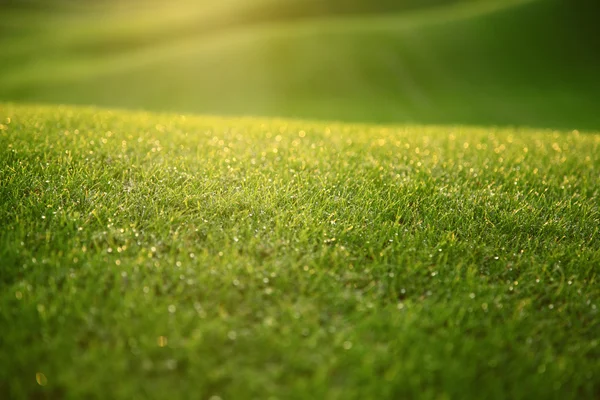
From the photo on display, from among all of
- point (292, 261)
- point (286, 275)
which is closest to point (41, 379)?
point (286, 275)

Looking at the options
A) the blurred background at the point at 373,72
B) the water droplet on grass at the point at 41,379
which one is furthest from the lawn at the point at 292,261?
the blurred background at the point at 373,72

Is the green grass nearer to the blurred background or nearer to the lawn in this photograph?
the lawn

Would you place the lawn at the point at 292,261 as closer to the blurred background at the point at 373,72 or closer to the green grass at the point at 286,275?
the green grass at the point at 286,275

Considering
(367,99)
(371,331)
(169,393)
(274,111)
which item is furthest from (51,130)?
(367,99)

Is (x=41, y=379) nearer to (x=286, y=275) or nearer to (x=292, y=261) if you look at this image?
(x=286, y=275)

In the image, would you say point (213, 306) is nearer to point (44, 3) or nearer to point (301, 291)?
point (301, 291)

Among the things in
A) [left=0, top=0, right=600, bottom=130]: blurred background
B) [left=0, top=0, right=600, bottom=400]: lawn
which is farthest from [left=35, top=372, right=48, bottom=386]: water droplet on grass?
[left=0, top=0, right=600, bottom=130]: blurred background
